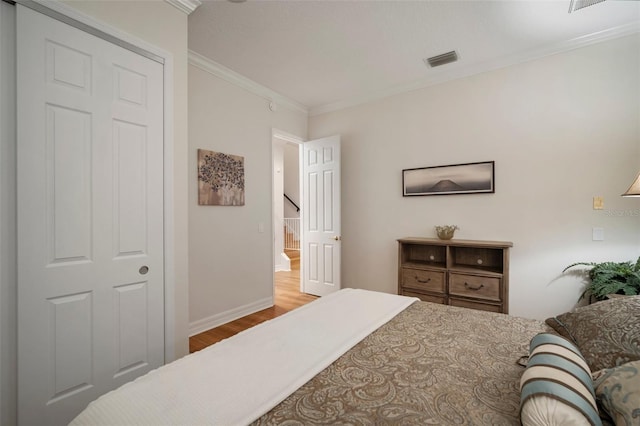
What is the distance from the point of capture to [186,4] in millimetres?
2111

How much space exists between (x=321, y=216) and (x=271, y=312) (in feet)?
4.91

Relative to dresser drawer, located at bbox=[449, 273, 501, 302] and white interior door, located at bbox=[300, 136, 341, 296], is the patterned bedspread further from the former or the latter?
white interior door, located at bbox=[300, 136, 341, 296]

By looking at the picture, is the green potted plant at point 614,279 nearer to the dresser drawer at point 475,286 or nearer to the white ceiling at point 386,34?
the dresser drawer at point 475,286

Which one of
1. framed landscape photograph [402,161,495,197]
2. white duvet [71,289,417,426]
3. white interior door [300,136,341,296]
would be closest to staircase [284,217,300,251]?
white interior door [300,136,341,296]

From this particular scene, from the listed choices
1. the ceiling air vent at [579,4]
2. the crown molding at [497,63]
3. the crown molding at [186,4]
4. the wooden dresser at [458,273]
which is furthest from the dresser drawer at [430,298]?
the crown molding at [186,4]

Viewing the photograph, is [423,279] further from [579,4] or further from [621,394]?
[579,4]

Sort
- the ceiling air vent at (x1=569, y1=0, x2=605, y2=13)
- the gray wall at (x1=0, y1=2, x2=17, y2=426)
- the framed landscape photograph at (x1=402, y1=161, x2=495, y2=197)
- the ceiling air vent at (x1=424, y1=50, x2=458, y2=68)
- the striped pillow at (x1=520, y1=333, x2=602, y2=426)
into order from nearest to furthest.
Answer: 1. the striped pillow at (x1=520, y1=333, x2=602, y2=426)
2. the gray wall at (x1=0, y1=2, x2=17, y2=426)
3. the ceiling air vent at (x1=569, y1=0, x2=605, y2=13)
4. the ceiling air vent at (x1=424, y1=50, x2=458, y2=68)
5. the framed landscape photograph at (x1=402, y1=161, x2=495, y2=197)

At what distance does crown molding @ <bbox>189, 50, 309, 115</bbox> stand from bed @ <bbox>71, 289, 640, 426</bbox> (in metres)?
2.78

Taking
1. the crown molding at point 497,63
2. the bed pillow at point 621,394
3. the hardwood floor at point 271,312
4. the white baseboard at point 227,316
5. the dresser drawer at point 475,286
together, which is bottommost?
the hardwood floor at point 271,312

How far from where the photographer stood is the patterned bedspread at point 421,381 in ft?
2.78

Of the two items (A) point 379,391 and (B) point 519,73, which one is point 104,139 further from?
(B) point 519,73

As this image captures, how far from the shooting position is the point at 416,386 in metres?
0.99

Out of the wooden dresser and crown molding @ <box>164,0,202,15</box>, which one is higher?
crown molding @ <box>164,0,202,15</box>

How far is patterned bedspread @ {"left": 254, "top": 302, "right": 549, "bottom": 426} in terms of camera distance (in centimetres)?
85
